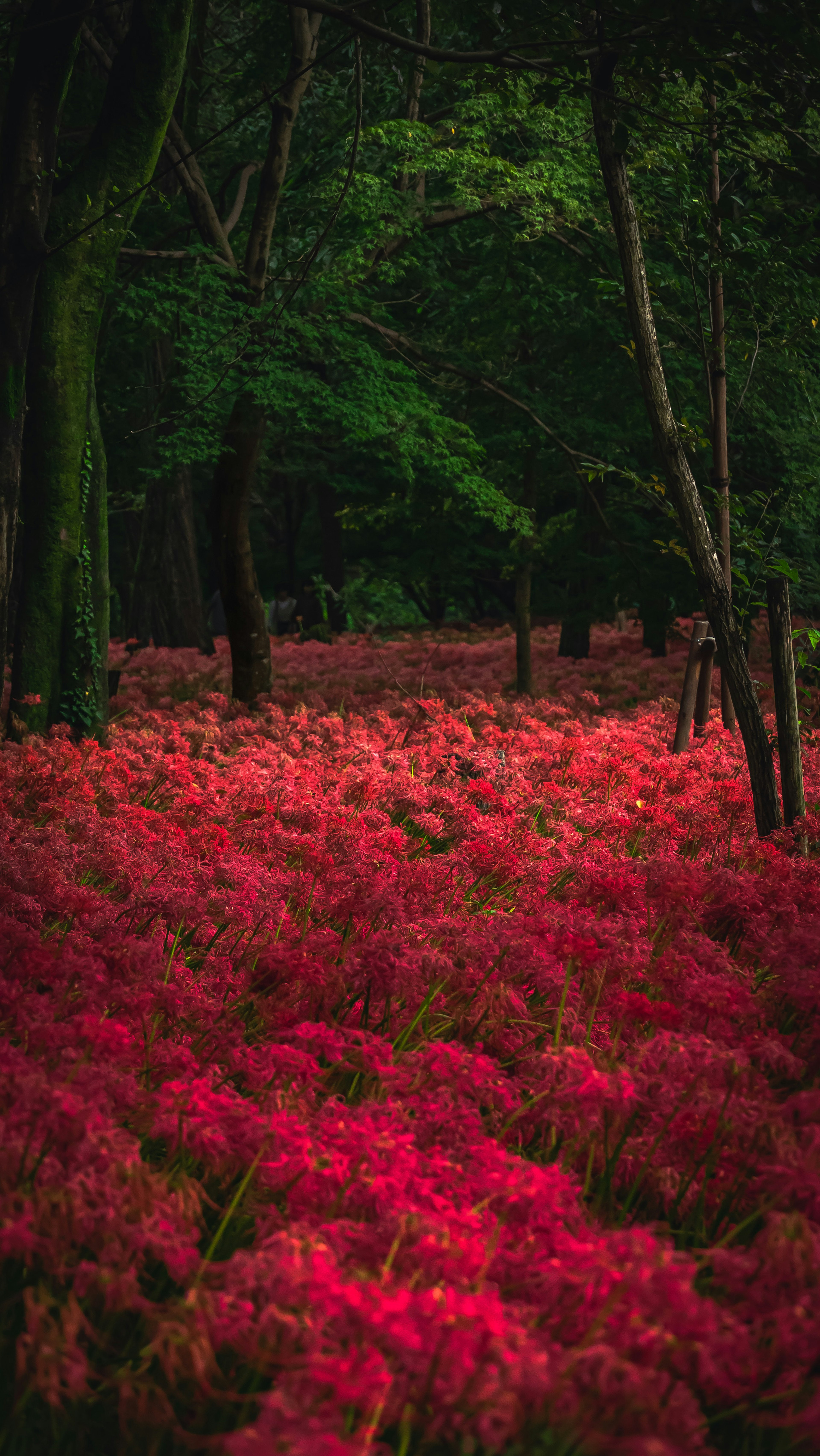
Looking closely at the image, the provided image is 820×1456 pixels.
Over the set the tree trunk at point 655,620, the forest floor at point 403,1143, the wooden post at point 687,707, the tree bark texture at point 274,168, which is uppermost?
the tree bark texture at point 274,168

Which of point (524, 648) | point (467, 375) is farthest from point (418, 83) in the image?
point (524, 648)

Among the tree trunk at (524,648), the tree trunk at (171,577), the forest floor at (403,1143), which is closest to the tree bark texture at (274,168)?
the tree trunk at (524,648)

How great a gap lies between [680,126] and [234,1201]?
501 centimetres

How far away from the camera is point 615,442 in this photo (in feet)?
48.3

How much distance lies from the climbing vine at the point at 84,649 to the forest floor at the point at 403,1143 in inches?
118

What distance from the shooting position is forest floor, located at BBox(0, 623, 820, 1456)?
1.99 metres

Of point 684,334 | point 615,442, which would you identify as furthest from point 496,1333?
point 615,442

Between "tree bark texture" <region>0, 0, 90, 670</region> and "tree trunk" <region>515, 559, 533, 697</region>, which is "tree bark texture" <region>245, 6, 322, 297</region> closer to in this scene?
"tree bark texture" <region>0, 0, 90, 670</region>

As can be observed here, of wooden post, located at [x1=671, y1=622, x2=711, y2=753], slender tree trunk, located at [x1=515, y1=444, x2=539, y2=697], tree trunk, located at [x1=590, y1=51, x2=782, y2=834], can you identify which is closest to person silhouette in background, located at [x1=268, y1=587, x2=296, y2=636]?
slender tree trunk, located at [x1=515, y1=444, x2=539, y2=697]

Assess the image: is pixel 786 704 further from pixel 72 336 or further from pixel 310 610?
pixel 310 610

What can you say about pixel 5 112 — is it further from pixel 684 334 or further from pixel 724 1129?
pixel 724 1129

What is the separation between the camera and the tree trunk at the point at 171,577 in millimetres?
19188

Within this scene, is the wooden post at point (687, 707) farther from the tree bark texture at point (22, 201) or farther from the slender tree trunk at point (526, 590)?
the tree bark texture at point (22, 201)

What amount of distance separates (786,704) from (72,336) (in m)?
6.04
